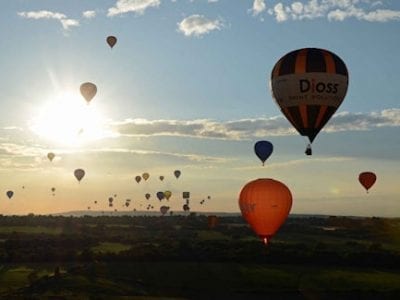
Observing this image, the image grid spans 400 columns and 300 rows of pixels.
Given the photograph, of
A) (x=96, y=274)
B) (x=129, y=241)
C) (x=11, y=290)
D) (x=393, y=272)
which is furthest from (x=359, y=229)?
(x=11, y=290)

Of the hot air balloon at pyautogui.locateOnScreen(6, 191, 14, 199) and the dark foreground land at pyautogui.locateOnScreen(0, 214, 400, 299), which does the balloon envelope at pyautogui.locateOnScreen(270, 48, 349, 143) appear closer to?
the dark foreground land at pyautogui.locateOnScreen(0, 214, 400, 299)

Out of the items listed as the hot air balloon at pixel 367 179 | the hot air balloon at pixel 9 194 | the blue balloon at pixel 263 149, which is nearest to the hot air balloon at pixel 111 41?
the blue balloon at pixel 263 149

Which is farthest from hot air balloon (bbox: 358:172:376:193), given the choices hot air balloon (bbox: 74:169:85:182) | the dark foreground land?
hot air balloon (bbox: 74:169:85:182)

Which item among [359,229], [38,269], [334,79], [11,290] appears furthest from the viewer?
[359,229]

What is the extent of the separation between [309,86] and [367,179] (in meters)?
42.4

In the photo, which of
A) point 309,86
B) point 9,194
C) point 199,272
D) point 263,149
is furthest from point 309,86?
point 9,194

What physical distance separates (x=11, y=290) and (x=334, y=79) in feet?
171

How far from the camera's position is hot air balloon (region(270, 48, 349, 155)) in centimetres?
4753

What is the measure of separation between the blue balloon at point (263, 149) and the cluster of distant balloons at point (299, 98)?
18472mm

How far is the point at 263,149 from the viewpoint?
227 feet

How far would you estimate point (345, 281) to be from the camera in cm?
9300

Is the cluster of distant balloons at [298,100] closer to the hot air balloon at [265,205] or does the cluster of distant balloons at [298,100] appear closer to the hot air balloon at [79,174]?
the hot air balloon at [265,205]

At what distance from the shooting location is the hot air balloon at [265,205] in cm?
4959

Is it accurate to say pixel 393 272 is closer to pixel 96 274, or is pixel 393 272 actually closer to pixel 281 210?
pixel 96 274
